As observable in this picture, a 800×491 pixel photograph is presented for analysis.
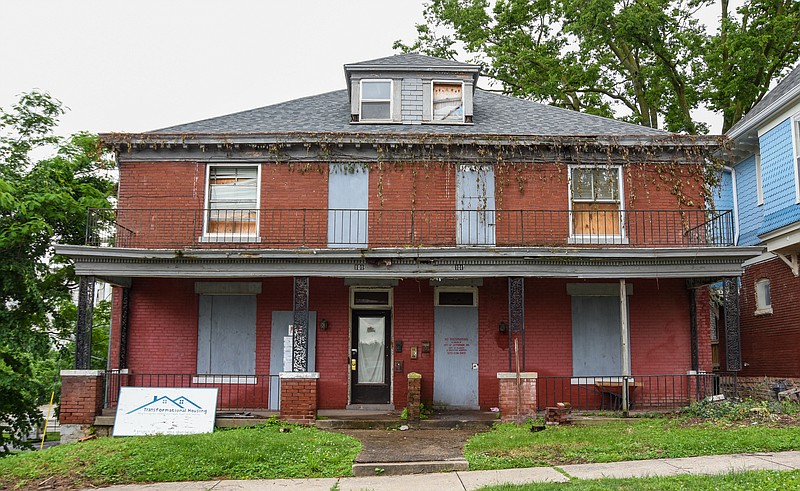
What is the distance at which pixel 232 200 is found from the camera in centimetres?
1491

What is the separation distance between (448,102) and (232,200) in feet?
18.8

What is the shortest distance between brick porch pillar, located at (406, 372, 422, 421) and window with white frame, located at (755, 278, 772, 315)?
9235 mm

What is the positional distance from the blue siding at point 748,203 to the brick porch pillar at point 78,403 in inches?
609

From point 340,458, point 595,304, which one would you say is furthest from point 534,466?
point 595,304

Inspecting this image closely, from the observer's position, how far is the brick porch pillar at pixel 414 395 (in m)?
13.0

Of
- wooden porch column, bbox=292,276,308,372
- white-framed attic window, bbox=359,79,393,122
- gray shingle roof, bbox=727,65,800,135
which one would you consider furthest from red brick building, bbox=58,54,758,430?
gray shingle roof, bbox=727,65,800,135

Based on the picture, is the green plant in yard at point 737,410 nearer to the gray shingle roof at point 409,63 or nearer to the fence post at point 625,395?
the fence post at point 625,395

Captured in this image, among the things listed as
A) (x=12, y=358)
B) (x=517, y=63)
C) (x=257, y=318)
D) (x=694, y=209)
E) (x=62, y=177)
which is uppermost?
(x=517, y=63)

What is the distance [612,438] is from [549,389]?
13.5 feet

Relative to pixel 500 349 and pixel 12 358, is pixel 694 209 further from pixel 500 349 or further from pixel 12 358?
pixel 12 358

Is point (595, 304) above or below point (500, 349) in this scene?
above

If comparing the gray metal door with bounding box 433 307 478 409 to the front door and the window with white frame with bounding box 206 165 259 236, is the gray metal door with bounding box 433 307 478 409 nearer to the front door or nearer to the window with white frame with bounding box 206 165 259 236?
the front door

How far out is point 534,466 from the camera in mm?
8984

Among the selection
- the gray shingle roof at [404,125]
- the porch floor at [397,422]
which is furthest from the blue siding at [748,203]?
the porch floor at [397,422]
